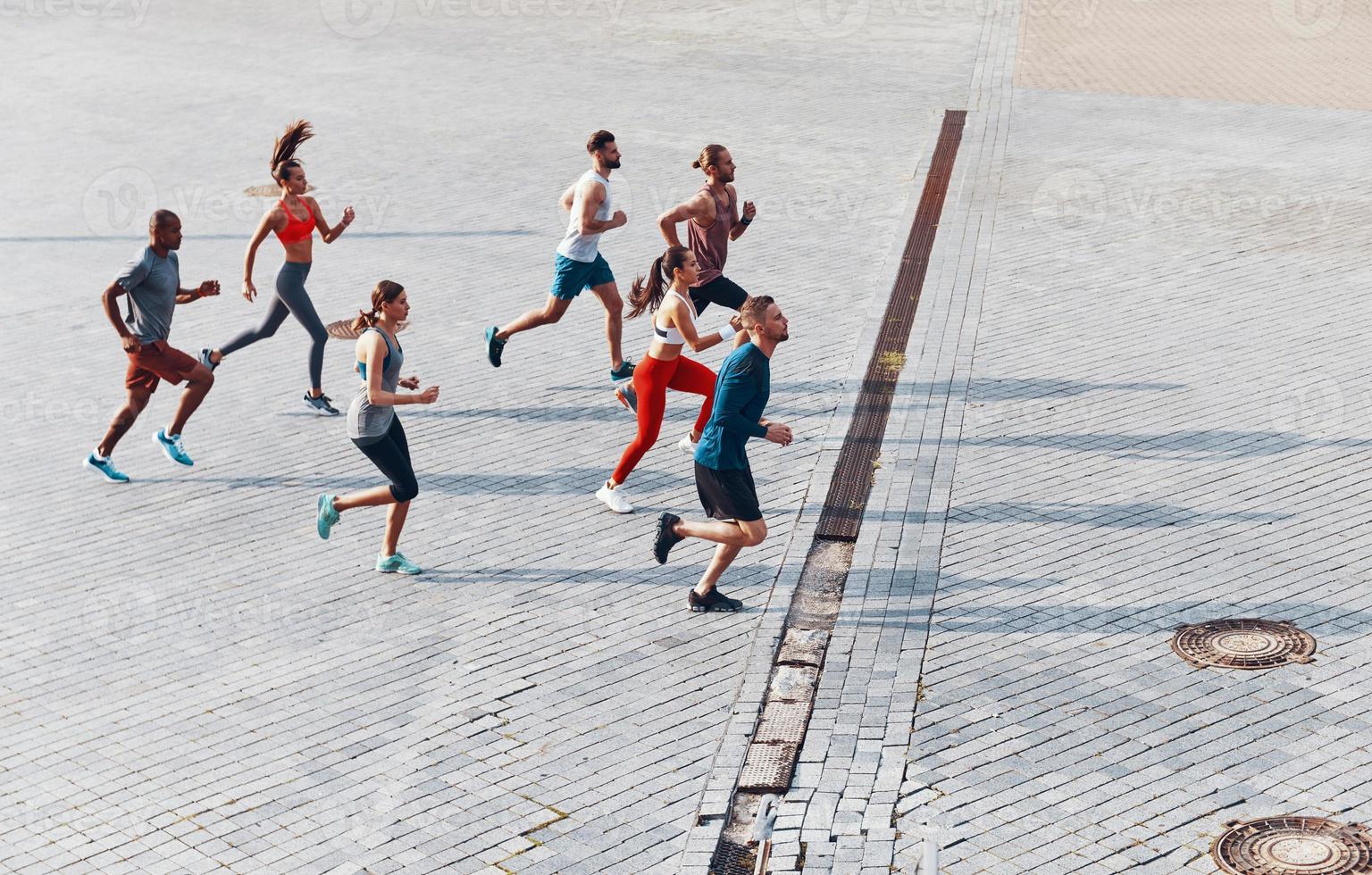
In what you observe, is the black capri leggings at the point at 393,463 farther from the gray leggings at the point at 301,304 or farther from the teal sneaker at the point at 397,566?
the gray leggings at the point at 301,304

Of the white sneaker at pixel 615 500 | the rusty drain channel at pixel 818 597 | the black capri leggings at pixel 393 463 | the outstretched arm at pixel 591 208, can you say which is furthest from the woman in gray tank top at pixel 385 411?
the outstretched arm at pixel 591 208

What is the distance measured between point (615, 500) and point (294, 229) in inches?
129

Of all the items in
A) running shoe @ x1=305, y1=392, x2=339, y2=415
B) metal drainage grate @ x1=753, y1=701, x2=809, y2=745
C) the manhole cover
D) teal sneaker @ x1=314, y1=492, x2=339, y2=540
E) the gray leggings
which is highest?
the gray leggings

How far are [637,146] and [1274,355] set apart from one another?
9229 mm

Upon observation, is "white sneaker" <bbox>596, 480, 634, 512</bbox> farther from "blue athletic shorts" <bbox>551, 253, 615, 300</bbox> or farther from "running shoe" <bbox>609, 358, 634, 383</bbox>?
"blue athletic shorts" <bbox>551, 253, 615, 300</bbox>

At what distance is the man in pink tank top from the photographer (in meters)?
11.1

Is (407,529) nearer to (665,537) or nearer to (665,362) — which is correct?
(665,537)

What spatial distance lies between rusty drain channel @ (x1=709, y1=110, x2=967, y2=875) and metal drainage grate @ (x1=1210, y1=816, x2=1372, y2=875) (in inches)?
76.5

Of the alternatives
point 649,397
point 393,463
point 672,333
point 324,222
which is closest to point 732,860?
point 393,463

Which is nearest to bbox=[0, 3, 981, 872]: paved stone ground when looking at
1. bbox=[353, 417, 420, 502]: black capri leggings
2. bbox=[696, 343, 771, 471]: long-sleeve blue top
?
bbox=[353, 417, 420, 502]: black capri leggings

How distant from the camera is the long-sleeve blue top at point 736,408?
330 inches

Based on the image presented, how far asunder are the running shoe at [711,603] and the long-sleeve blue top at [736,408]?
0.72 metres

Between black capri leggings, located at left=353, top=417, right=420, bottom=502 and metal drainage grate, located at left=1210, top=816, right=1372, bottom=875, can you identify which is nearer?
metal drainage grate, located at left=1210, top=816, right=1372, bottom=875

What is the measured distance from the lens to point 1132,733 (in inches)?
291
